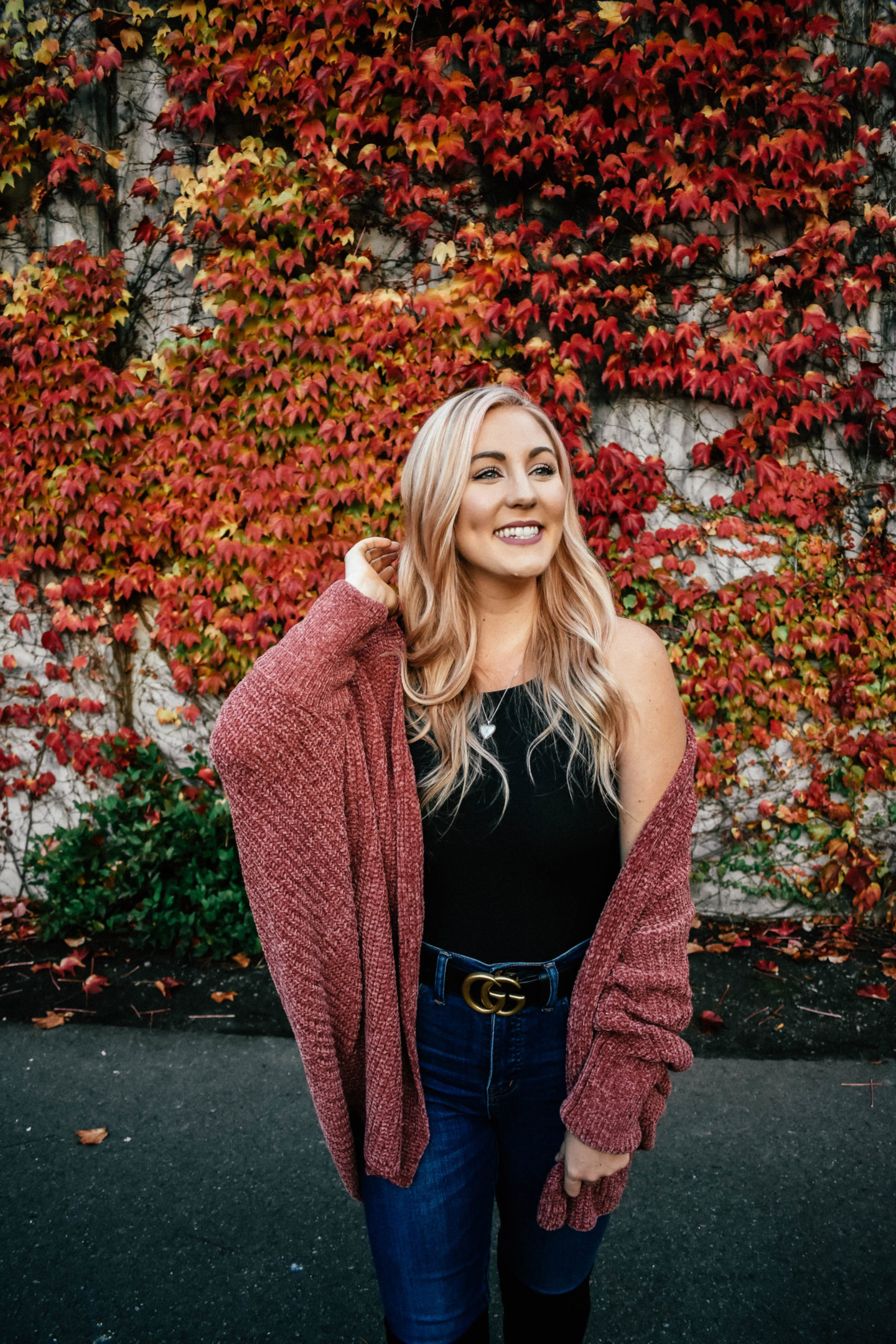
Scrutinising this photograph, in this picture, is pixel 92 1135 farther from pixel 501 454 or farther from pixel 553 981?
pixel 501 454

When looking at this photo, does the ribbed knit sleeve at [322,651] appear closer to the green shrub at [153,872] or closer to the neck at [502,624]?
the neck at [502,624]

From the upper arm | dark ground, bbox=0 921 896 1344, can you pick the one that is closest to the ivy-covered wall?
dark ground, bbox=0 921 896 1344

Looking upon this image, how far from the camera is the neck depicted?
5.44 feet

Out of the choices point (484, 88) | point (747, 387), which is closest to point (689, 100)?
point (484, 88)

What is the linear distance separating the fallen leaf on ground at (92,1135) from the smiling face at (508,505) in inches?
97.4

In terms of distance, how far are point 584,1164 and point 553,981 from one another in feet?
1.04

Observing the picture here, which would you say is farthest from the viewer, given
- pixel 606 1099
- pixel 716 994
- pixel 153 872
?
pixel 153 872

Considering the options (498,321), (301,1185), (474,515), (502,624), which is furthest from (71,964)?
(498,321)

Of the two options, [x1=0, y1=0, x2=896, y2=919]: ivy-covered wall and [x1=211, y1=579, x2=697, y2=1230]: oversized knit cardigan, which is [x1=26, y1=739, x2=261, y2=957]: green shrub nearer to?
[x1=0, y1=0, x2=896, y2=919]: ivy-covered wall

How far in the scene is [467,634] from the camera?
5.45 ft

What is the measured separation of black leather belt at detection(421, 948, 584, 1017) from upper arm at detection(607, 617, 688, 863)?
0.27 metres

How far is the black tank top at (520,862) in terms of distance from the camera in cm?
146

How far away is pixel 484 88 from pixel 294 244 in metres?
1.09

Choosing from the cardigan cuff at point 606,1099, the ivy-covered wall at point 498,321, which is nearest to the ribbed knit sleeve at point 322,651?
the cardigan cuff at point 606,1099
